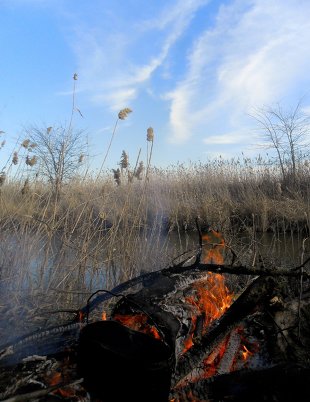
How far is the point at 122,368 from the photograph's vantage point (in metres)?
1.18

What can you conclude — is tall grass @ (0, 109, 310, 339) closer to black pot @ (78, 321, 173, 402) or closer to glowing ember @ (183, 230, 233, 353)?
glowing ember @ (183, 230, 233, 353)

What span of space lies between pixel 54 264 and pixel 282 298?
2352mm

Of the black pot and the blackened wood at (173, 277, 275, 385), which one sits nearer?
the black pot

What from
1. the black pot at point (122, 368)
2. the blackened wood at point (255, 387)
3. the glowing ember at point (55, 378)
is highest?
the black pot at point (122, 368)

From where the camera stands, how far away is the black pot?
1.17 metres

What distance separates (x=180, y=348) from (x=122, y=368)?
60cm

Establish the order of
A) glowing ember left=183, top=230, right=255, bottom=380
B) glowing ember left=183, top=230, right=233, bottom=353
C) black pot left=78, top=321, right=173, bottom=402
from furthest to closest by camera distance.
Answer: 1. glowing ember left=183, top=230, right=233, bottom=353
2. glowing ember left=183, top=230, right=255, bottom=380
3. black pot left=78, top=321, right=173, bottom=402

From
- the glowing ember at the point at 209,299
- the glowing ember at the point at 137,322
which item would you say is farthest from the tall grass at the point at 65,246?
the glowing ember at the point at 137,322

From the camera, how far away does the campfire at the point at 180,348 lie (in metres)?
1.21

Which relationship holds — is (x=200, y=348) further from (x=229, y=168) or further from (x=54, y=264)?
(x=229, y=168)

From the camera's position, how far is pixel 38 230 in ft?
12.2

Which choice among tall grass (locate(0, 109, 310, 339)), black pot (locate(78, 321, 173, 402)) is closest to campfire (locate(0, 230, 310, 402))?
black pot (locate(78, 321, 173, 402))

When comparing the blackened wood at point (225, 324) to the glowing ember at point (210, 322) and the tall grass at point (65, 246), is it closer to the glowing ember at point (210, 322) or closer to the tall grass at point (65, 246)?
the glowing ember at point (210, 322)

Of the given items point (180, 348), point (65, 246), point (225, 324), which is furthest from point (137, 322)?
point (65, 246)
